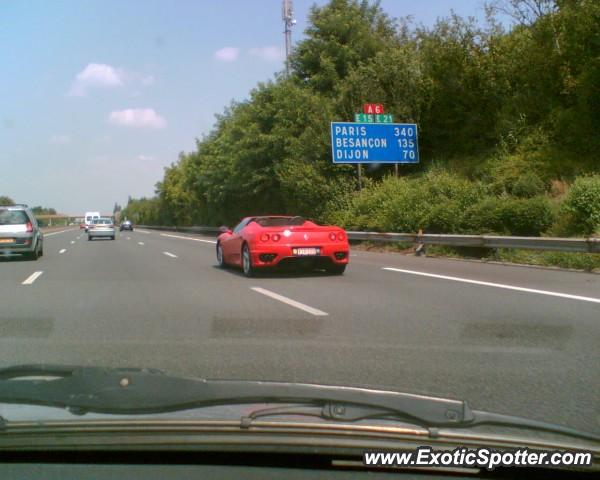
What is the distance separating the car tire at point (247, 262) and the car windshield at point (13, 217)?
9421mm

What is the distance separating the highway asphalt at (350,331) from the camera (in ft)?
18.1

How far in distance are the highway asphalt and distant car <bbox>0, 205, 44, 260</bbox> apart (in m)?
6.43

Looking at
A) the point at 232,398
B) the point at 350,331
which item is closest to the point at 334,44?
the point at 350,331

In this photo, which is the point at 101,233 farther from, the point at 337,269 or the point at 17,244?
the point at 337,269

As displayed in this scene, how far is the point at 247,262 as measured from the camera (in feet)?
45.5

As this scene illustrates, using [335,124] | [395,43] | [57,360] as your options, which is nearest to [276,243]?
[57,360]

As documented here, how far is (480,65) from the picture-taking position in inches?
1211

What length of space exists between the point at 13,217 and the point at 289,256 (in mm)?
11210

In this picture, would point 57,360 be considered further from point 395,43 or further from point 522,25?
point 395,43

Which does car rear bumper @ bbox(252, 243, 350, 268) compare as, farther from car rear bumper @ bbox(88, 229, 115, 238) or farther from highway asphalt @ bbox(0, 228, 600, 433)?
car rear bumper @ bbox(88, 229, 115, 238)

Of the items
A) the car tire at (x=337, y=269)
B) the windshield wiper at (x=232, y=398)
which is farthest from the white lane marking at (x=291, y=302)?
the windshield wiper at (x=232, y=398)

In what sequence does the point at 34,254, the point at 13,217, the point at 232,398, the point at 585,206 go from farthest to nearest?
the point at 34,254 → the point at 13,217 → the point at 585,206 → the point at 232,398

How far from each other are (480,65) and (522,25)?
248 centimetres

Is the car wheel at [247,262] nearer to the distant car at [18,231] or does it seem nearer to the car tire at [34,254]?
the distant car at [18,231]
